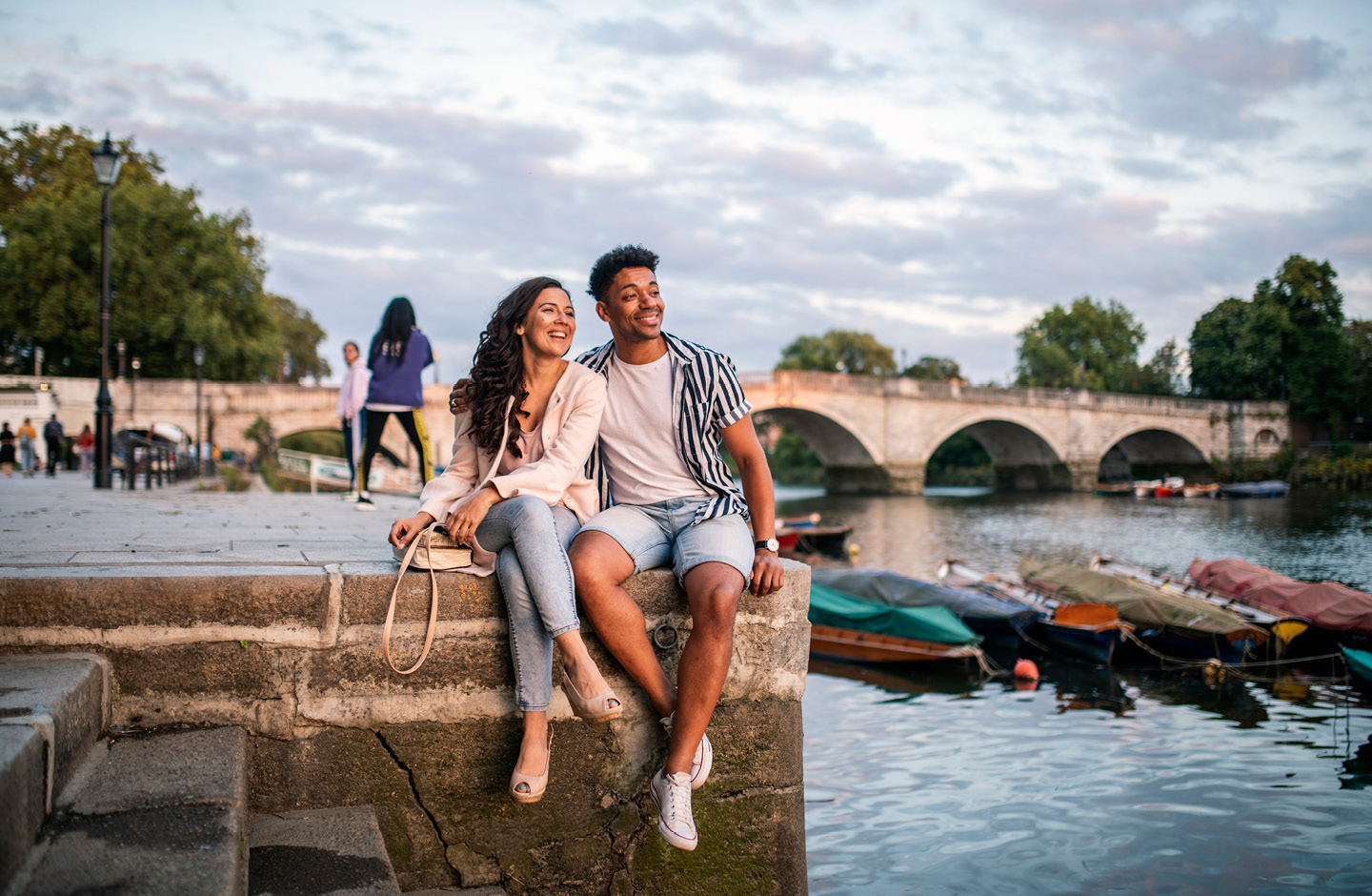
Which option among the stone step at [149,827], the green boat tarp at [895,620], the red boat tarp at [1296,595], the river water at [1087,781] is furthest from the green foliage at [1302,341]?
the stone step at [149,827]

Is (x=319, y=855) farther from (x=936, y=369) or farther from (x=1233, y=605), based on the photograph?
(x=936, y=369)

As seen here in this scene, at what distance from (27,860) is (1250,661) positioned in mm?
10219

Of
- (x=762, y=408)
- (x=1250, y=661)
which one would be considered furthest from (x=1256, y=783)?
(x=762, y=408)

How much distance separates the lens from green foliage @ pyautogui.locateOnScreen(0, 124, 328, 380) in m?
28.1

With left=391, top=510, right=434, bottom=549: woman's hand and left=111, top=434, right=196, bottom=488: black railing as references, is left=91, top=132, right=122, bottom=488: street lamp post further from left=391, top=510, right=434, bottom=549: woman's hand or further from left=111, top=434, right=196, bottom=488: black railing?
left=391, top=510, right=434, bottom=549: woman's hand

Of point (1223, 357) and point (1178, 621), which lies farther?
point (1223, 357)

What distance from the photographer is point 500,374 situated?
265 cm

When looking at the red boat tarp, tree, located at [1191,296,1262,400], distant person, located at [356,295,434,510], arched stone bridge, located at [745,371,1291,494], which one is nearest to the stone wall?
distant person, located at [356,295,434,510]

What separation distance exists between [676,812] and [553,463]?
89 centimetres

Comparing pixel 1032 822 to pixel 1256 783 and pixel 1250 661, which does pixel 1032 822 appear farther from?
pixel 1250 661

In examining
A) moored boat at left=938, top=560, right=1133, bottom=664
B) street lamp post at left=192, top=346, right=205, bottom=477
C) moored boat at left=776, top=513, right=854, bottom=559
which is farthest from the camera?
street lamp post at left=192, top=346, right=205, bottom=477

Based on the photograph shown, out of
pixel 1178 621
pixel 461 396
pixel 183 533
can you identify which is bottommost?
pixel 1178 621

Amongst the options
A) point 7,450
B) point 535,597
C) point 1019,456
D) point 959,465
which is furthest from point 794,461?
point 535,597

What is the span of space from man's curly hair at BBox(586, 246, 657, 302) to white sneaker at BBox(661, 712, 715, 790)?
47.1 inches
